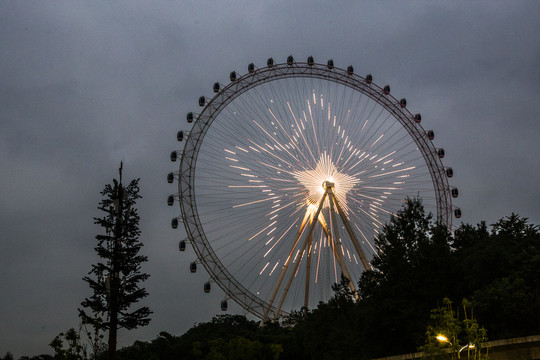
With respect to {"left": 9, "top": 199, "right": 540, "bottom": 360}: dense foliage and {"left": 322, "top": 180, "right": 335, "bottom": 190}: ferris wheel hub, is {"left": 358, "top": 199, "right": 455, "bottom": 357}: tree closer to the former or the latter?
{"left": 9, "top": 199, "right": 540, "bottom": 360}: dense foliage

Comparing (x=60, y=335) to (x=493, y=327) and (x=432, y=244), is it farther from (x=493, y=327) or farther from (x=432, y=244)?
(x=432, y=244)

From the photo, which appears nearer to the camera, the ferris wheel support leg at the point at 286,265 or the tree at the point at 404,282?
the tree at the point at 404,282

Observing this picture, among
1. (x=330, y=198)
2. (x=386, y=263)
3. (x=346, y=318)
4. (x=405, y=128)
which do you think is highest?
(x=405, y=128)

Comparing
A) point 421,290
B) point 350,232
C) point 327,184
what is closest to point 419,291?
point 421,290

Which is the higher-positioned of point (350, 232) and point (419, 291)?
point (350, 232)

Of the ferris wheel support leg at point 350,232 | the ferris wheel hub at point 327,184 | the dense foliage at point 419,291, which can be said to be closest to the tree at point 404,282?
the dense foliage at point 419,291

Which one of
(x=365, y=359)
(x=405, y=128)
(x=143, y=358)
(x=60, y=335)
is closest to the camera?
(x=60, y=335)

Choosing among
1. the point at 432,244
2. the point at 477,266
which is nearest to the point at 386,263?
the point at 432,244

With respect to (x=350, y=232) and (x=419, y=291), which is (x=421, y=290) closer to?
(x=419, y=291)

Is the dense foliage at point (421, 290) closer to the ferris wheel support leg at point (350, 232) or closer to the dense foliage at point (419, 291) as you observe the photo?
the dense foliage at point (419, 291)

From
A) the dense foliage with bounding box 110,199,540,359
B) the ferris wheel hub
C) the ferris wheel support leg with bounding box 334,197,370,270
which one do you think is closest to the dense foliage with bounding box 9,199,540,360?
the dense foliage with bounding box 110,199,540,359

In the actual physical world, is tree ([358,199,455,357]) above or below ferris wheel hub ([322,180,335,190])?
below

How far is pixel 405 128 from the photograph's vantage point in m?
46.9

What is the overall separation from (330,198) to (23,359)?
73.7 feet
